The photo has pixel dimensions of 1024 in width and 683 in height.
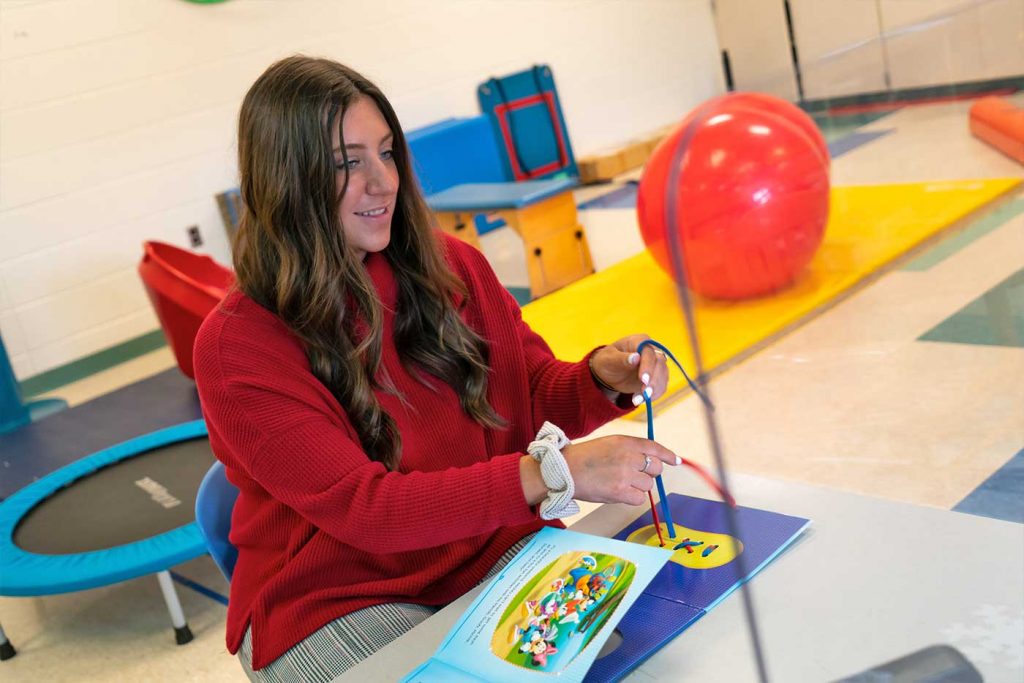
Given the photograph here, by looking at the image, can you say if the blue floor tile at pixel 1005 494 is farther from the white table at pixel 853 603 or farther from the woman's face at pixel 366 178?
the woman's face at pixel 366 178

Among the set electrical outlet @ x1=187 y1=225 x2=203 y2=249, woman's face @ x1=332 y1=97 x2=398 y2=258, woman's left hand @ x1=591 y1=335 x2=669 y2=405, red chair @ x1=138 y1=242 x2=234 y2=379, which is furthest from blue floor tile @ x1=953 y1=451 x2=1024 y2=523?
electrical outlet @ x1=187 y1=225 x2=203 y2=249

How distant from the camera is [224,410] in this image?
1.32 m

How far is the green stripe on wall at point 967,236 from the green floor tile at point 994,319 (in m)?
0.04

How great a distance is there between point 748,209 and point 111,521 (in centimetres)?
265

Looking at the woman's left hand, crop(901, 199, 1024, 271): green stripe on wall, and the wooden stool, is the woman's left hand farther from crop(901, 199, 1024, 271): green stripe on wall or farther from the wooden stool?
the wooden stool

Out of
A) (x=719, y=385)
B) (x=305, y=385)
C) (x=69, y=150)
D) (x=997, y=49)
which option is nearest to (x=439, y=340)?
(x=305, y=385)

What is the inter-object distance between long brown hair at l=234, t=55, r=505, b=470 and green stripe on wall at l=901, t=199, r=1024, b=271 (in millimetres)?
880

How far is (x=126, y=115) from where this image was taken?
5.55 m

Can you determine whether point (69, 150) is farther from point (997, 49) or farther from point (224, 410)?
point (997, 49)

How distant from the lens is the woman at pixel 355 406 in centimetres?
126

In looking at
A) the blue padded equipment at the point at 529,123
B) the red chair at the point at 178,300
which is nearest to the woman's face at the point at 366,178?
the red chair at the point at 178,300

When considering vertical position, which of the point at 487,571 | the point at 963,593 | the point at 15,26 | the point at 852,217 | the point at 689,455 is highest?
the point at 15,26

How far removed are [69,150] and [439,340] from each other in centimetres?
Result: 459

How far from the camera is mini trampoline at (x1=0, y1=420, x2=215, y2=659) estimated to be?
2.53 meters
